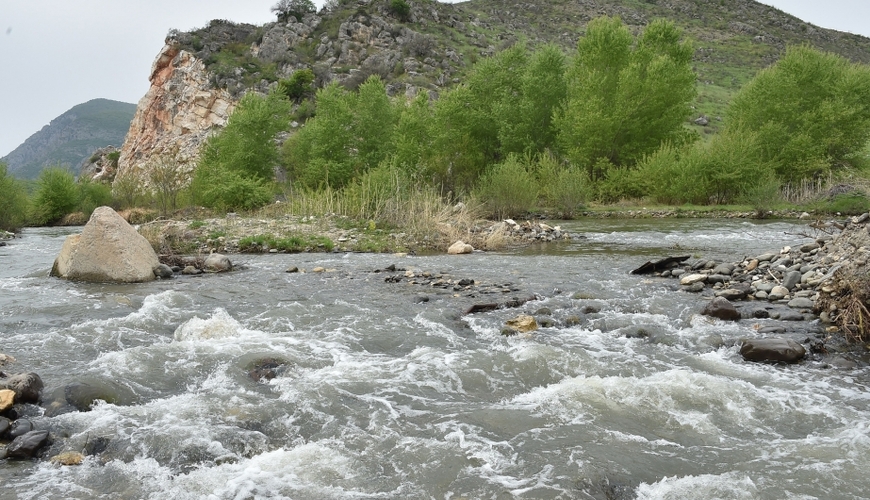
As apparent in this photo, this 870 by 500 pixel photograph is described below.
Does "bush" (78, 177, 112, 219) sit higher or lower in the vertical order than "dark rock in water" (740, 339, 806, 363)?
higher

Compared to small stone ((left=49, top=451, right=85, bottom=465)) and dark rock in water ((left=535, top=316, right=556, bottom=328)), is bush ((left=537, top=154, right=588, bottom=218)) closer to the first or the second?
dark rock in water ((left=535, top=316, right=556, bottom=328))

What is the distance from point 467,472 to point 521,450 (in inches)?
24.0

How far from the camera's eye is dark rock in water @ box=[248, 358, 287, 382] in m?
6.61

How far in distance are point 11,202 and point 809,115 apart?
5032cm

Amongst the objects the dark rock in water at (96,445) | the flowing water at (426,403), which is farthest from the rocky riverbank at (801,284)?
the dark rock in water at (96,445)

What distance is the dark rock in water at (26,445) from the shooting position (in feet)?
15.3

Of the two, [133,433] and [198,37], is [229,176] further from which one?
[198,37]

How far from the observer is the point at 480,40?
87.1 m

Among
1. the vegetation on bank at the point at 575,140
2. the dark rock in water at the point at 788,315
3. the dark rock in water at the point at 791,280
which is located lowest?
the dark rock in water at the point at 788,315

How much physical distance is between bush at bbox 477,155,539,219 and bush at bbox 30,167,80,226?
3345 centimetres

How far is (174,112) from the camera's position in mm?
74312

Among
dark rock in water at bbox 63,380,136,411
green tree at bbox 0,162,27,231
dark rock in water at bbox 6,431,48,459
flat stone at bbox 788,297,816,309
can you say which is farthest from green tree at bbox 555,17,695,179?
dark rock in water at bbox 6,431,48,459

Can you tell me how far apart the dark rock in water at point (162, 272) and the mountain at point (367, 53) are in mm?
52942

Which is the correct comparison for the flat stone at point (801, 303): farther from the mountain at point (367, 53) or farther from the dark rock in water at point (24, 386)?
the mountain at point (367, 53)
